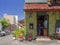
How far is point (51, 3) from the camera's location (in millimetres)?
25359

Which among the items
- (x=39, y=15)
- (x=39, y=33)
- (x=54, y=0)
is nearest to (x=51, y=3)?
(x=54, y=0)

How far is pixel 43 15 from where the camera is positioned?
981 inches

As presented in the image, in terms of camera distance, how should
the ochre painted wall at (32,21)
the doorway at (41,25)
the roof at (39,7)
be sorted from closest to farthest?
the roof at (39,7) < the ochre painted wall at (32,21) < the doorway at (41,25)

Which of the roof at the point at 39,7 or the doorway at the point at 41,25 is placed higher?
the roof at the point at 39,7

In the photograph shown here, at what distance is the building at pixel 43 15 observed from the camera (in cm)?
2358

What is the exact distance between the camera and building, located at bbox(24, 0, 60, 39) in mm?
23578

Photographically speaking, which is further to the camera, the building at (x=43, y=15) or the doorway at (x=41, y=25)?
the doorway at (x=41, y=25)

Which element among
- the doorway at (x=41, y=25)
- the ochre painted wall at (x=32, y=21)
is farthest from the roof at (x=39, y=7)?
the doorway at (x=41, y=25)

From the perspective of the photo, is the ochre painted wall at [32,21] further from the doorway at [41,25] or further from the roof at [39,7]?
the doorway at [41,25]

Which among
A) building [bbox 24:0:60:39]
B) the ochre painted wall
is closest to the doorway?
building [bbox 24:0:60:39]

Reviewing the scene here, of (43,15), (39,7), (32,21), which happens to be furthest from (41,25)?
(39,7)

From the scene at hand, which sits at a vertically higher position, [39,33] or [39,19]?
[39,19]

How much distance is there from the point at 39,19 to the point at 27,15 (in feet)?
7.05

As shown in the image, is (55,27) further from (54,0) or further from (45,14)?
(54,0)
